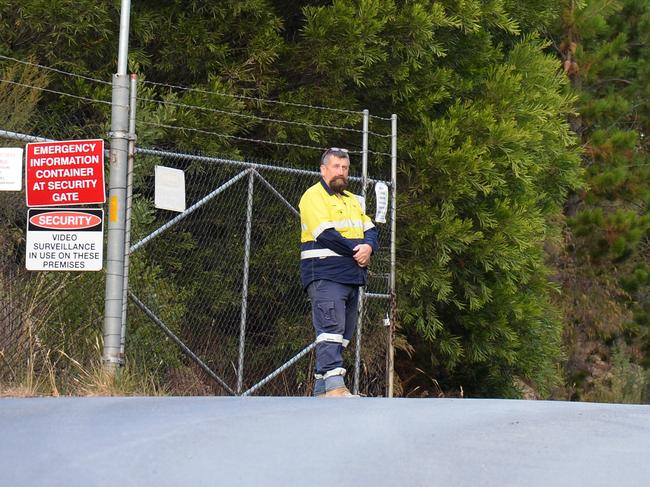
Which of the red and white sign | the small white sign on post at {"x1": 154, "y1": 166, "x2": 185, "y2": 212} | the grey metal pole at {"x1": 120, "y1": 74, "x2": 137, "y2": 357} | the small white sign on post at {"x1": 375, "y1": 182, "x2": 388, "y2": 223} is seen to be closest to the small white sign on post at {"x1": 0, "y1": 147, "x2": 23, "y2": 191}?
the red and white sign

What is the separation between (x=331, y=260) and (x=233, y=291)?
2.49 meters

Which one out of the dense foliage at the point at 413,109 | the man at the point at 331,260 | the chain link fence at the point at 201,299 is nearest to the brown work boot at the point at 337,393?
the man at the point at 331,260

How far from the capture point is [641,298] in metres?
26.1

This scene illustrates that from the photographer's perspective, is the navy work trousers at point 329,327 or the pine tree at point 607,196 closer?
the navy work trousers at point 329,327

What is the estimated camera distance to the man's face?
920 cm

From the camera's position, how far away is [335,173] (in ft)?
30.2

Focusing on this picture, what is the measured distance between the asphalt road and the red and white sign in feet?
6.09

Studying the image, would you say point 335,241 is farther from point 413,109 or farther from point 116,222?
point 413,109

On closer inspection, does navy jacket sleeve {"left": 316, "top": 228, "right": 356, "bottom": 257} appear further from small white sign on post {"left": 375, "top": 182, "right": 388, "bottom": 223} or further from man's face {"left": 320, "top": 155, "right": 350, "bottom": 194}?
small white sign on post {"left": 375, "top": 182, "right": 388, "bottom": 223}

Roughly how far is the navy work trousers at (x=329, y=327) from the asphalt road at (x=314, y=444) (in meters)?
1.70

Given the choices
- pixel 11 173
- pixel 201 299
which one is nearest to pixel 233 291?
pixel 201 299

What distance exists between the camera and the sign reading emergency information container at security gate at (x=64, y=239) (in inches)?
343

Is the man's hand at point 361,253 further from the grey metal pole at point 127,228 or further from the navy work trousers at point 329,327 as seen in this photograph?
the grey metal pole at point 127,228

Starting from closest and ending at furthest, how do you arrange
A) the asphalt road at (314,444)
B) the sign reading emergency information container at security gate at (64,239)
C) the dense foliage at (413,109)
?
1. the asphalt road at (314,444)
2. the sign reading emergency information container at security gate at (64,239)
3. the dense foliage at (413,109)
